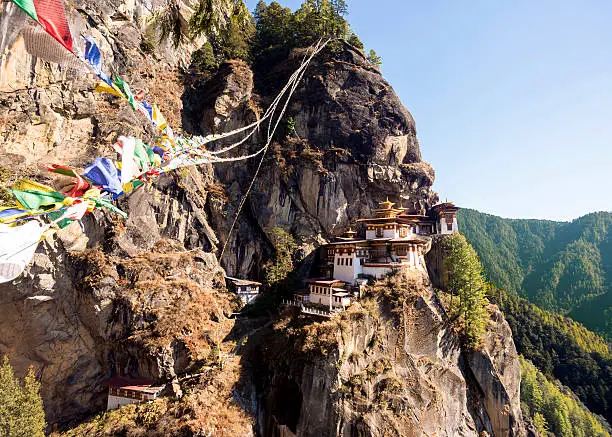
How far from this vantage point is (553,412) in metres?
43.0

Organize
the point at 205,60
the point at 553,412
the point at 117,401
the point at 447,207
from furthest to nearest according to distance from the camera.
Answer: the point at 553,412, the point at 205,60, the point at 447,207, the point at 117,401

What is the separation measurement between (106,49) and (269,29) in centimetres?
2360

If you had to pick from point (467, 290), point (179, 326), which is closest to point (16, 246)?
point (179, 326)

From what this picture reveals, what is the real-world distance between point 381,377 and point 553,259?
4741 inches

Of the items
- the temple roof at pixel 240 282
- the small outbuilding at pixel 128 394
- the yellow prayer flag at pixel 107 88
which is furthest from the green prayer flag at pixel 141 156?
the temple roof at pixel 240 282

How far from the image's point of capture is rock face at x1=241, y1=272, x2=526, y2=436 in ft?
59.5

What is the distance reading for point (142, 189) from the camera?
23750 millimetres

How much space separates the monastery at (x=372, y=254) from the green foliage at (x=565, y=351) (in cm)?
3868

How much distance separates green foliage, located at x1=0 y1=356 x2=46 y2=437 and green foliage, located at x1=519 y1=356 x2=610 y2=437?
52.5 metres

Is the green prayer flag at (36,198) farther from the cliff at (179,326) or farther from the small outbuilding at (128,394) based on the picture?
the small outbuilding at (128,394)

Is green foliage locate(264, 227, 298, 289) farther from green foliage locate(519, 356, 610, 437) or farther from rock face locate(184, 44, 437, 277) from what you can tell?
green foliage locate(519, 356, 610, 437)

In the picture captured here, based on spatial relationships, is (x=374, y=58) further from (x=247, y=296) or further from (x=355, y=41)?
(x=247, y=296)

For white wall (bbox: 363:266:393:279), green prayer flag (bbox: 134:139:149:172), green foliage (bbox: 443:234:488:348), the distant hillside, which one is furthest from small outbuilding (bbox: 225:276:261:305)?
the distant hillside

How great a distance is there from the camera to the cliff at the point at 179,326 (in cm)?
1834
